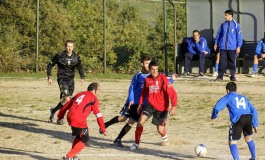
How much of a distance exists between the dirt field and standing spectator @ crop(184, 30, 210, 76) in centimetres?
47

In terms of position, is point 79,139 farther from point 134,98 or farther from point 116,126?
point 116,126

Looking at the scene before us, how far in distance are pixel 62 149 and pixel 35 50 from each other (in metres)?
15.2

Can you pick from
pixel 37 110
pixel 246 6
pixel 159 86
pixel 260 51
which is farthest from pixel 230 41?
pixel 159 86

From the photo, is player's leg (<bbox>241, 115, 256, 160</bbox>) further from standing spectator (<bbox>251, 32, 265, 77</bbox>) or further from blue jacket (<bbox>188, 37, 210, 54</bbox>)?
blue jacket (<bbox>188, 37, 210, 54</bbox>)

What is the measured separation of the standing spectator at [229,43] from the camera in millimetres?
24797

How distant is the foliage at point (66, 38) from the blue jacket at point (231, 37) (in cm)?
471

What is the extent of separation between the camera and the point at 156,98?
14492mm

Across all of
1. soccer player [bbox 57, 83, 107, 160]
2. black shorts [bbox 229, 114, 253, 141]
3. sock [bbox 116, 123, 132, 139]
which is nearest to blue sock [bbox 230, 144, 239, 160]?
black shorts [bbox 229, 114, 253, 141]

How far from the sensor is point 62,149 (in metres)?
14.8

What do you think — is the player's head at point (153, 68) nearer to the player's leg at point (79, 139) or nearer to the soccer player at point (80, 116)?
the soccer player at point (80, 116)

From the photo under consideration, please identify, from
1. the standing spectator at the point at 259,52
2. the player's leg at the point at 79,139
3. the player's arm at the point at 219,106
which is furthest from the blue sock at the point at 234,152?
the standing spectator at the point at 259,52

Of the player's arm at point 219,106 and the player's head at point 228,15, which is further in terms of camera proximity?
the player's head at point 228,15

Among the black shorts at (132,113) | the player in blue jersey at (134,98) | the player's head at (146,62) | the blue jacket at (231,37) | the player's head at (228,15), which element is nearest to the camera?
the player's head at (146,62)

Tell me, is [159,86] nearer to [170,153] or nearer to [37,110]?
[170,153]
